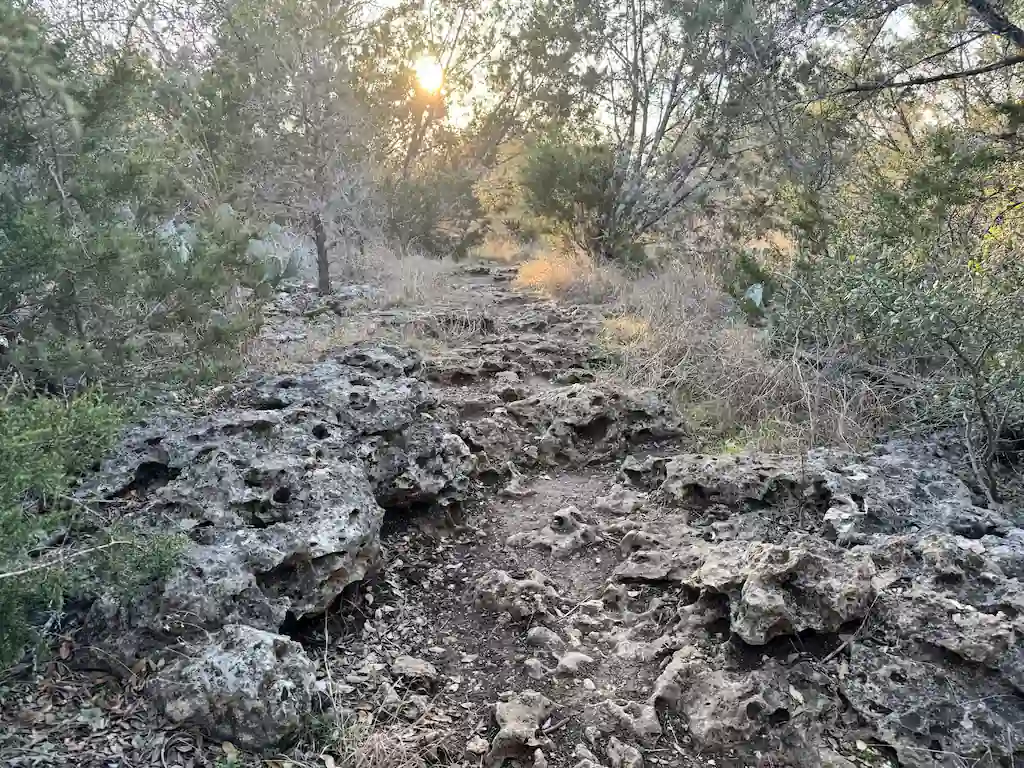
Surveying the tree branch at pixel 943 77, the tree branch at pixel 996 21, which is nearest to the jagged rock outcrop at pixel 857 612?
the tree branch at pixel 943 77

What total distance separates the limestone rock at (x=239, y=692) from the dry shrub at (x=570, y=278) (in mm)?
5937

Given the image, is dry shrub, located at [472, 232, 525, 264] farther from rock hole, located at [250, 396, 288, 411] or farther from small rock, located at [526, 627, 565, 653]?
small rock, located at [526, 627, 565, 653]

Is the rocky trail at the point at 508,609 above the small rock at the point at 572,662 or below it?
above

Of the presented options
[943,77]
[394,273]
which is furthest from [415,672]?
[394,273]

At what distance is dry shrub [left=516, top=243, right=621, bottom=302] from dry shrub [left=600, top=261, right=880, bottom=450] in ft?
4.18

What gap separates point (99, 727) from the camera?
1.93 meters

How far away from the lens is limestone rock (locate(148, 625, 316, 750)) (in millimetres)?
1961

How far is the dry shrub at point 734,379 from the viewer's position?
4.05 m

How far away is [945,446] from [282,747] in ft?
11.3

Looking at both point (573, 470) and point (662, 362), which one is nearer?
point (573, 470)

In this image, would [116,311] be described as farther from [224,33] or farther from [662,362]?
[224,33]

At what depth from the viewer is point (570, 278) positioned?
8172 millimetres

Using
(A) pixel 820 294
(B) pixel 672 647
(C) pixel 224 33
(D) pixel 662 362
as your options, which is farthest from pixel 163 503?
(C) pixel 224 33

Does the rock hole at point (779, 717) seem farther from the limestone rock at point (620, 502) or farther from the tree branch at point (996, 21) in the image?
the tree branch at point (996, 21)
